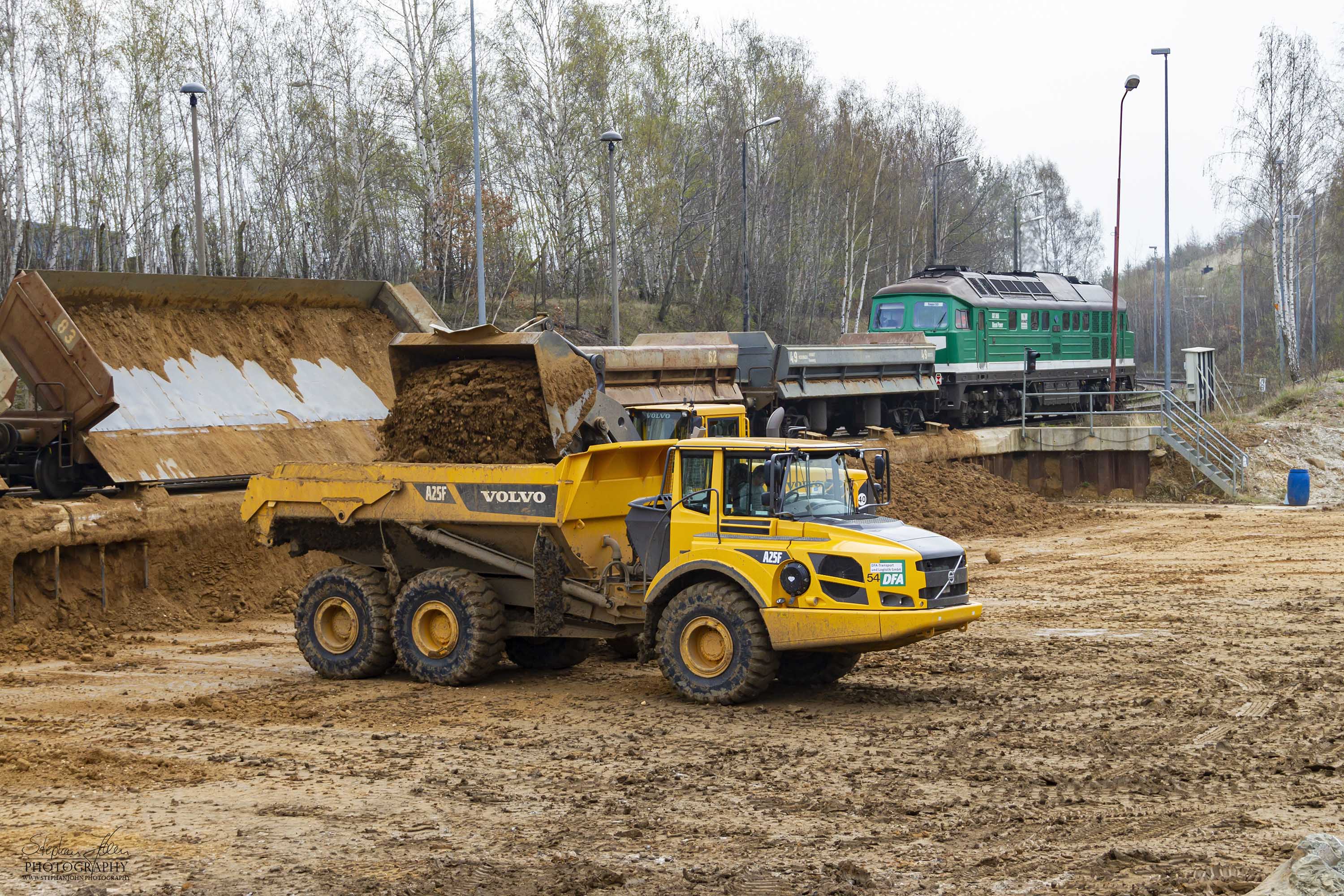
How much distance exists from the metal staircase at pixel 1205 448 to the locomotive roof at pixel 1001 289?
4.51 meters

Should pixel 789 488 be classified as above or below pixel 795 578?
above

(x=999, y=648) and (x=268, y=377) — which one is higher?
(x=268, y=377)

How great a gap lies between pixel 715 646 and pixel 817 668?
3.85 feet

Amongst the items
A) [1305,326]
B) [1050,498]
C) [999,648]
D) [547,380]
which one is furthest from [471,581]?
[1305,326]

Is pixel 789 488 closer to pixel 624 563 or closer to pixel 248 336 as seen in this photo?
pixel 624 563

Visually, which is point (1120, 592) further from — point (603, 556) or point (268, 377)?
point (268, 377)

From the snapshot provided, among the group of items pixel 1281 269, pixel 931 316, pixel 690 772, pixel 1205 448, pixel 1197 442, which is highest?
pixel 1281 269

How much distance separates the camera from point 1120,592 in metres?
15.6

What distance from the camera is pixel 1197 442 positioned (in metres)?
27.4

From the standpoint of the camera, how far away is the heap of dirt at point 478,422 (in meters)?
11.5

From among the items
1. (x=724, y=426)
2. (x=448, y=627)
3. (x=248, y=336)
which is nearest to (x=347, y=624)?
(x=448, y=627)

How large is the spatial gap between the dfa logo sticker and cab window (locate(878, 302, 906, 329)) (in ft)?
69.3

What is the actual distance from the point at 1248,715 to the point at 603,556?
5.00m

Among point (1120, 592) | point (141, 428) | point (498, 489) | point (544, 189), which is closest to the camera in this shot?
point (498, 489)
